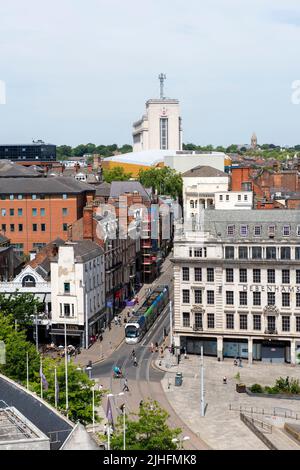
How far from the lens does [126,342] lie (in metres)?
86.0

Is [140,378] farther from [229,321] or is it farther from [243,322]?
[243,322]

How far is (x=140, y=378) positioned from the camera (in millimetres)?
74062

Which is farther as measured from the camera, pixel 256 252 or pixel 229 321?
pixel 229 321

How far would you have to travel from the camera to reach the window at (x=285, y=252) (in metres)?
78.8

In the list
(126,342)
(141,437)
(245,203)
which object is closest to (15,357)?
(141,437)

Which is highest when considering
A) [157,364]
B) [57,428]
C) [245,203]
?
[245,203]

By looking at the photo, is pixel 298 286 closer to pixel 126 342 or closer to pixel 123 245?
pixel 126 342

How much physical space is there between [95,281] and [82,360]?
1237 cm

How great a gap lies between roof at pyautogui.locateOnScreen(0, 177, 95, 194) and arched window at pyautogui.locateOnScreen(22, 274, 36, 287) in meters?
36.1

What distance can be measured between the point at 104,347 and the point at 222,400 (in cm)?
2021

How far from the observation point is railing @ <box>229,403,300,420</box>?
209 ft

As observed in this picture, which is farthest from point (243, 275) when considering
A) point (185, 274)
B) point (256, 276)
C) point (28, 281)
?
point (28, 281)

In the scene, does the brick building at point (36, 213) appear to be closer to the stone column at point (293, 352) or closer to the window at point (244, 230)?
the window at point (244, 230)

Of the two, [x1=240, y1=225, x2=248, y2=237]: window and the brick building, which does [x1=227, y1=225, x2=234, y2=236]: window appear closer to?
[x1=240, y1=225, x2=248, y2=237]: window
